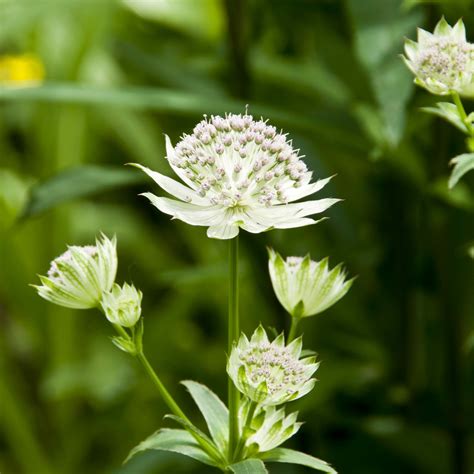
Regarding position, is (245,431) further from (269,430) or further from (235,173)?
(235,173)

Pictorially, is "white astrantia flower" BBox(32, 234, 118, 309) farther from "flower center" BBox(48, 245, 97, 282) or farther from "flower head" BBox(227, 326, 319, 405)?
"flower head" BBox(227, 326, 319, 405)

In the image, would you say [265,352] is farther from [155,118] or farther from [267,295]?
[155,118]

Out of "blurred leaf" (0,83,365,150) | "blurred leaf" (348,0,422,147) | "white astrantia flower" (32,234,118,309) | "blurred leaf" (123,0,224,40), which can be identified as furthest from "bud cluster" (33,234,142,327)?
"blurred leaf" (123,0,224,40)

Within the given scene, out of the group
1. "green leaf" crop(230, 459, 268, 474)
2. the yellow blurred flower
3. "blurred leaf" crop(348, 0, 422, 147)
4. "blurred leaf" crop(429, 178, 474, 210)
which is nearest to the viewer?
"green leaf" crop(230, 459, 268, 474)

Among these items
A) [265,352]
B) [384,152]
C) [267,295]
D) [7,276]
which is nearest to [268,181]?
[265,352]

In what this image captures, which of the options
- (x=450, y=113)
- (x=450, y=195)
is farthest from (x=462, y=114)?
(x=450, y=195)
